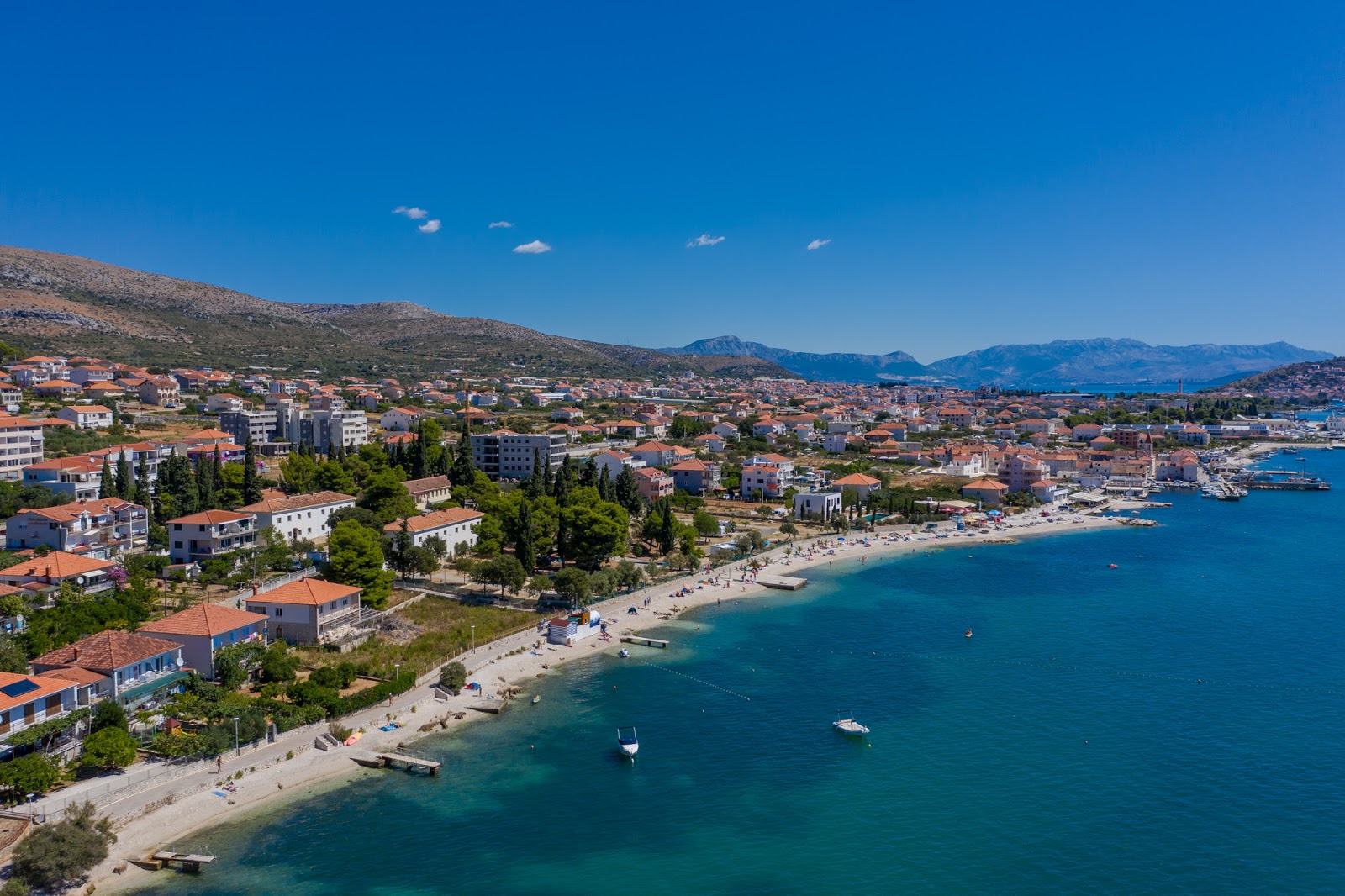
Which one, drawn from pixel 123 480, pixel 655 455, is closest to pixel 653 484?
pixel 655 455

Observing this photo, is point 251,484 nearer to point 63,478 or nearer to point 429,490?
point 63,478

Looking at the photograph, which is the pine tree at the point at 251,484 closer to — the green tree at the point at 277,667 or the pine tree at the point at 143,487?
the pine tree at the point at 143,487

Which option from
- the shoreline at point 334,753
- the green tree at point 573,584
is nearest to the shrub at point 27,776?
the shoreline at point 334,753

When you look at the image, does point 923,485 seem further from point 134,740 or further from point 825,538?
point 134,740

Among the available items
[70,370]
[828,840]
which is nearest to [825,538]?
[828,840]

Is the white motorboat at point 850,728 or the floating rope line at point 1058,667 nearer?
the white motorboat at point 850,728
